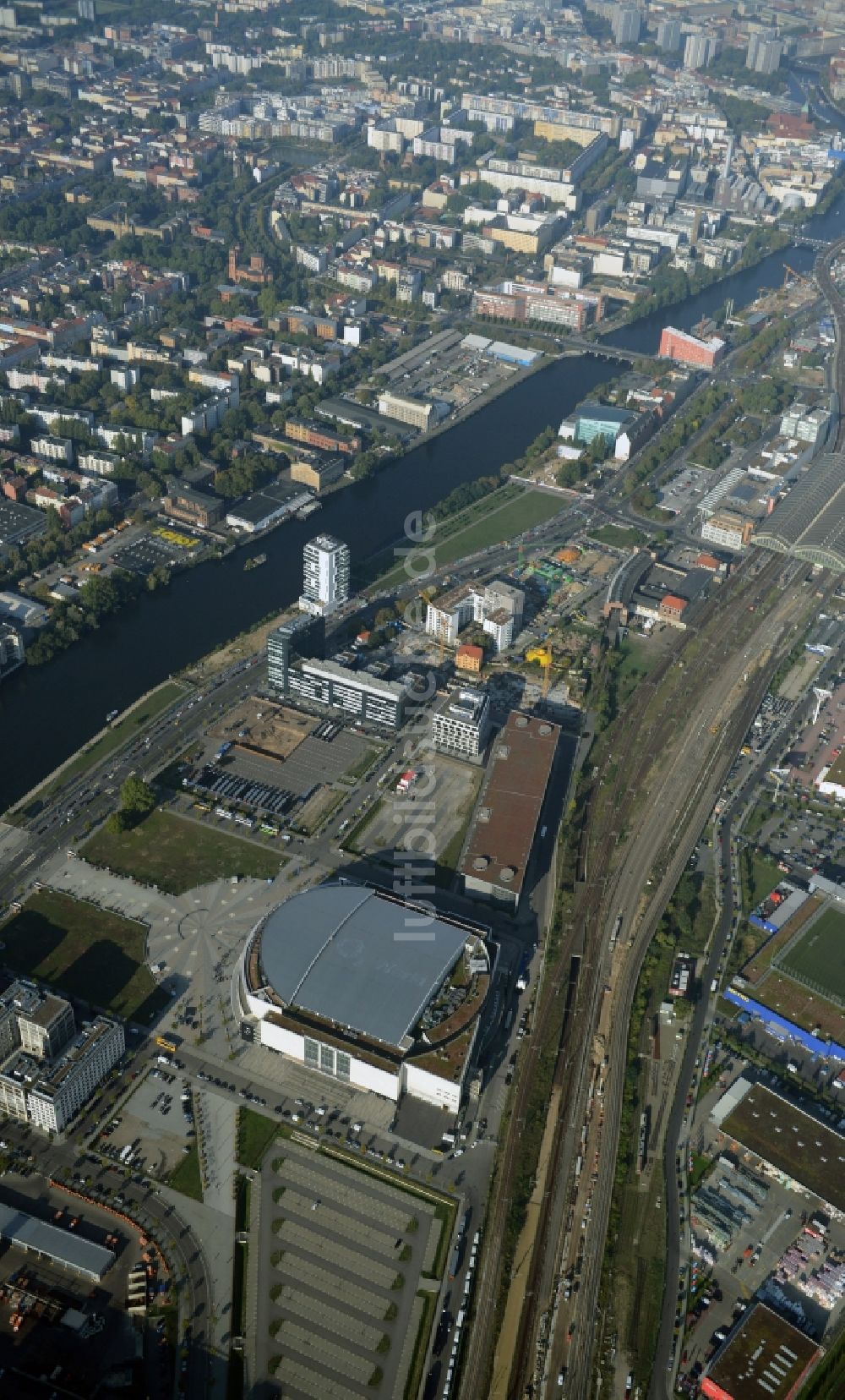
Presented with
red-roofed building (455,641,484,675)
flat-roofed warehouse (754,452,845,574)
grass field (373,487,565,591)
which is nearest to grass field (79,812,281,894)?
red-roofed building (455,641,484,675)

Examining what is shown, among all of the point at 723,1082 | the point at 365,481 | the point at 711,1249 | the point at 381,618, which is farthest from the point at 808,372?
the point at 711,1249

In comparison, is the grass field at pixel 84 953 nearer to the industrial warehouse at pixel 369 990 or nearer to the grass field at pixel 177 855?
the grass field at pixel 177 855

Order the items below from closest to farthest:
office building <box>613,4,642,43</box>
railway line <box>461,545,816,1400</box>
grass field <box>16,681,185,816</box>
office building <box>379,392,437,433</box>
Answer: railway line <box>461,545,816,1400</box> → grass field <box>16,681,185,816</box> → office building <box>379,392,437,433</box> → office building <box>613,4,642,43</box>

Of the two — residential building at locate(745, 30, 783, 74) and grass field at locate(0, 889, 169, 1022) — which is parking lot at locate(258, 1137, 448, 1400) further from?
residential building at locate(745, 30, 783, 74)

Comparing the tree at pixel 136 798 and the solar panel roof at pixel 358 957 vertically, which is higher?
the solar panel roof at pixel 358 957

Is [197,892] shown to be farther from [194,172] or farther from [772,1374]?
[194,172]

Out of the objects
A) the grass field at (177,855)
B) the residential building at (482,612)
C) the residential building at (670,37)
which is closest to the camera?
the grass field at (177,855)

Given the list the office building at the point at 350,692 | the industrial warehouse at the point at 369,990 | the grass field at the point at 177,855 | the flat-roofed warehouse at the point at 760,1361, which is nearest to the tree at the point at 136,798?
the grass field at the point at 177,855

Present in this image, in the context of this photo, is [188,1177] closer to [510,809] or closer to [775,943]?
[510,809]
